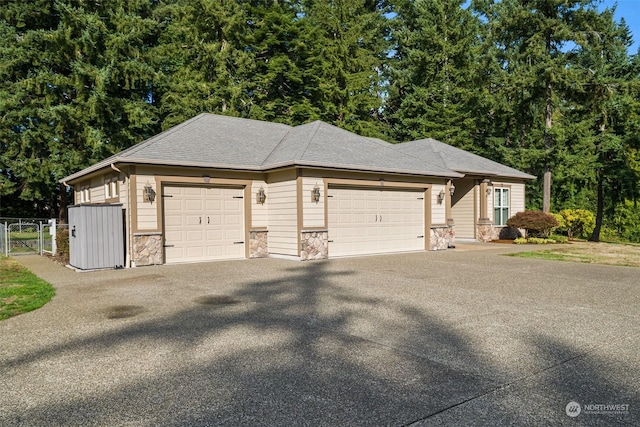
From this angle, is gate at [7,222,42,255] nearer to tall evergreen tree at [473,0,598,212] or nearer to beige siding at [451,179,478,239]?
beige siding at [451,179,478,239]

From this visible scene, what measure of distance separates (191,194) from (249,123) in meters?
5.41

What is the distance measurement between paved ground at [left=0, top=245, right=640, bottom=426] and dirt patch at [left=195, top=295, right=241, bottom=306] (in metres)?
0.08

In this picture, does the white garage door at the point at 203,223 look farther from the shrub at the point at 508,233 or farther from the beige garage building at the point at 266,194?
the shrub at the point at 508,233

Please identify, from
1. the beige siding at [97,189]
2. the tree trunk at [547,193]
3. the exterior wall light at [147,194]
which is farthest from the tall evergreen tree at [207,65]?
the tree trunk at [547,193]

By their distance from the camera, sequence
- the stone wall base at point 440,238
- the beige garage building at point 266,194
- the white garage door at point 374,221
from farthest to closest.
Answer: the stone wall base at point 440,238, the white garage door at point 374,221, the beige garage building at point 266,194

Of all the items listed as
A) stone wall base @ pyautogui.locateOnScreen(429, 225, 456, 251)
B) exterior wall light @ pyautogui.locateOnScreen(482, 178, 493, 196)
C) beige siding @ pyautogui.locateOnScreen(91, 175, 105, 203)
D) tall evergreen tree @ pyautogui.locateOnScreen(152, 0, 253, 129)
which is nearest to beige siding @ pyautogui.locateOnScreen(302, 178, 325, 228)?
stone wall base @ pyautogui.locateOnScreen(429, 225, 456, 251)

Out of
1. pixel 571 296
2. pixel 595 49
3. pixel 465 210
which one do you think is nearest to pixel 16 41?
pixel 465 210

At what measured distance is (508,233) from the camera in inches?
774

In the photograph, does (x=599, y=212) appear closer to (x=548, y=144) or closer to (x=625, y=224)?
(x=625, y=224)

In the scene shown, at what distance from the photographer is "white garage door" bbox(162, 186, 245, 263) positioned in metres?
11.9

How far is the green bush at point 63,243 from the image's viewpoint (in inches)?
538

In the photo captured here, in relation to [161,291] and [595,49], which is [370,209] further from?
[595,49]

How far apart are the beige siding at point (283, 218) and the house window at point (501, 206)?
422 inches

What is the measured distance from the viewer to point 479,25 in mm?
31812
